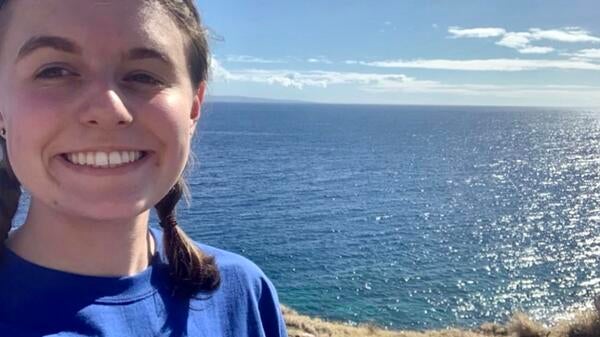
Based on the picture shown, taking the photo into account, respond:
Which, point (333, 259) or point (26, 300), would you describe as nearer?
point (26, 300)

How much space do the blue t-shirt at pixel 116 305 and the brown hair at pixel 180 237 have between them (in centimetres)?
4

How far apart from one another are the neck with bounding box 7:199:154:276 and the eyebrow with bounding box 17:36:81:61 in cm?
45

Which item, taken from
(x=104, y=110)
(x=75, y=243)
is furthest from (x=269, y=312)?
(x=104, y=110)

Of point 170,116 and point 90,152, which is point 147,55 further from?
point 90,152

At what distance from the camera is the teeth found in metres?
1.77

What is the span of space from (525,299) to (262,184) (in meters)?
34.4

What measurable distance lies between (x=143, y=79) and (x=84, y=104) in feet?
0.63

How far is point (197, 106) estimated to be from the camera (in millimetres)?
2143

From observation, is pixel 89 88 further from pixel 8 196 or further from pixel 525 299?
pixel 525 299

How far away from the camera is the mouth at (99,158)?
69.8 inches

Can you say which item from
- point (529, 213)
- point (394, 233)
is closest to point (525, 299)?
point (394, 233)

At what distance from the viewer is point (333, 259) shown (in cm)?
3866

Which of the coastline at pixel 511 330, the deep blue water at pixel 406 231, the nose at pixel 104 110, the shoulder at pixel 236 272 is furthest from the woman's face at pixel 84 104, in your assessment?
the coastline at pixel 511 330

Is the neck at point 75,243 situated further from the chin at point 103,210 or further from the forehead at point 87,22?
the forehead at point 87,22
